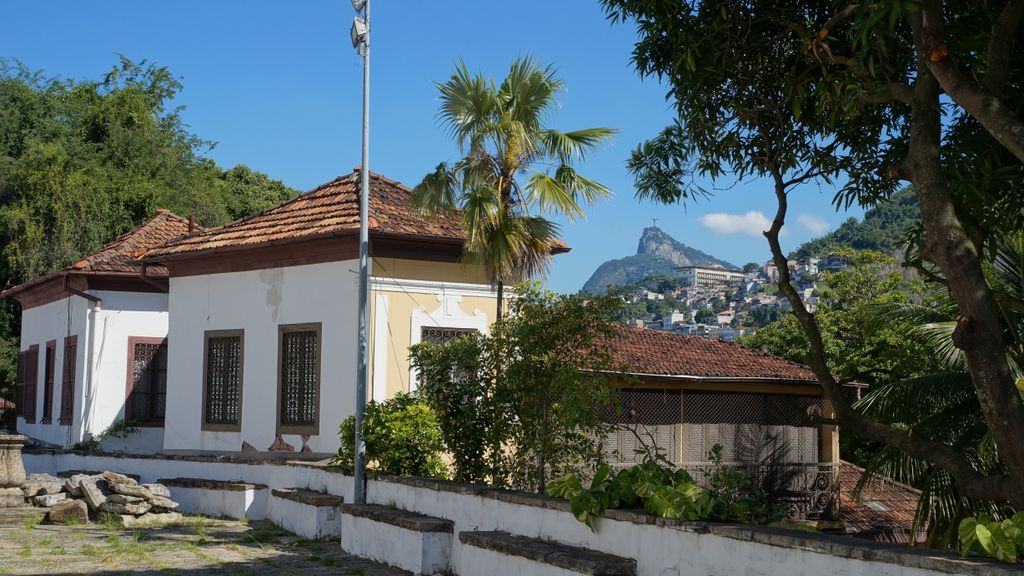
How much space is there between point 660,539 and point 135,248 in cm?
1682

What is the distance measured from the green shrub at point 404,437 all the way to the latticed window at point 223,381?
522cm

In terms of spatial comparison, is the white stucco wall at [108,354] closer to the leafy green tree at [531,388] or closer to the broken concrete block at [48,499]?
the broken concrete block at [48,499]

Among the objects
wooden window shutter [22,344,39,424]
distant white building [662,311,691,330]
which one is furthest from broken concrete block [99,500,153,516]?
distant white building [662,311,691,330]

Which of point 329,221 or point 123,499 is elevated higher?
point 329,221

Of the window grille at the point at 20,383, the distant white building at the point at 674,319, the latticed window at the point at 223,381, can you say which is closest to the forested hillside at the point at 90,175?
the window grille at the point at 20,383

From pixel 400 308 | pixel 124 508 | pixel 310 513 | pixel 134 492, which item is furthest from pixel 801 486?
pixel 124 508

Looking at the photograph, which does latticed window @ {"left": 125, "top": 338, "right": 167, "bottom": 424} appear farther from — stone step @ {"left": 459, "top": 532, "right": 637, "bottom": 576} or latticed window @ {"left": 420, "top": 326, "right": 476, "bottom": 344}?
stone step @ {"left": 459, "top": 532, "right": 637, "bottom": 576}

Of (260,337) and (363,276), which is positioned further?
(260,337)

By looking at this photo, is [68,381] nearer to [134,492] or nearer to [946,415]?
[134,492]

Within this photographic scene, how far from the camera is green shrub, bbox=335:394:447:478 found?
11.8 meters

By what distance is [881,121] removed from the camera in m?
8.99

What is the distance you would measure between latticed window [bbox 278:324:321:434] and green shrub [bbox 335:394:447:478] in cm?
339

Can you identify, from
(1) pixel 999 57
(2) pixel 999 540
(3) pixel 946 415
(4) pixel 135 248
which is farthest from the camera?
(4) pixel 135 248

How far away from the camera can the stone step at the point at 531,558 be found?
7.45m
